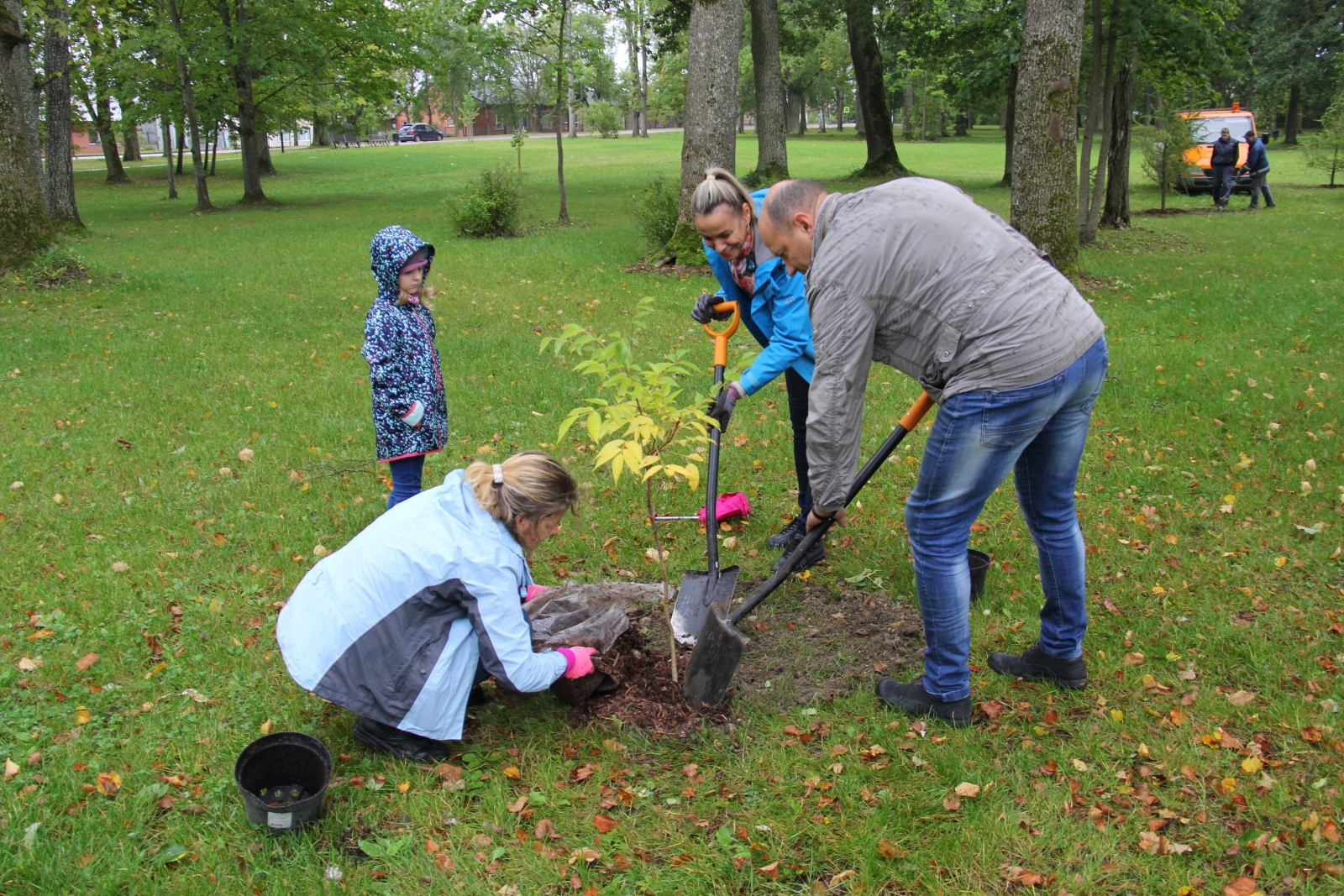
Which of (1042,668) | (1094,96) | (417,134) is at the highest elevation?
(417,134)

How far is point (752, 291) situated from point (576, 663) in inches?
72.0

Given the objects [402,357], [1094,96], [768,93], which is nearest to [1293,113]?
[768,93]

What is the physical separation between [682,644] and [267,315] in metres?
7.92

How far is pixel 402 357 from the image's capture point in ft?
14.2

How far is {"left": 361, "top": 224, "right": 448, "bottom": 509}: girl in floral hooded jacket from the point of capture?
4.27m

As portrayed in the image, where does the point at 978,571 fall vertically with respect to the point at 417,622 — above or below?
below

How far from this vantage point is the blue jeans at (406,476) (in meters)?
4.49

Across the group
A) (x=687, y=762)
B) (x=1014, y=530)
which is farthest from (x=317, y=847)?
(x=1014, y=530)

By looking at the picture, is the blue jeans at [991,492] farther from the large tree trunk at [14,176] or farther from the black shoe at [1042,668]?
the large tree trunk at [14,176]

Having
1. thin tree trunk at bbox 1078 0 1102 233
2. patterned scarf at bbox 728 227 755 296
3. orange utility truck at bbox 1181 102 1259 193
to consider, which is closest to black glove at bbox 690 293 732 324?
patterned scarf at bbox 728 227 755 296

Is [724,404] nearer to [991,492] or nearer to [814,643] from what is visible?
[814,643]

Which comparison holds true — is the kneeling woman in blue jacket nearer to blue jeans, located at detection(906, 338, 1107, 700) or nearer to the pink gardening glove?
the pink gardening glove

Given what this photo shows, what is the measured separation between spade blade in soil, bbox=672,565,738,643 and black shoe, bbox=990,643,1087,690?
1.12m

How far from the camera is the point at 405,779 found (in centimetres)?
309
